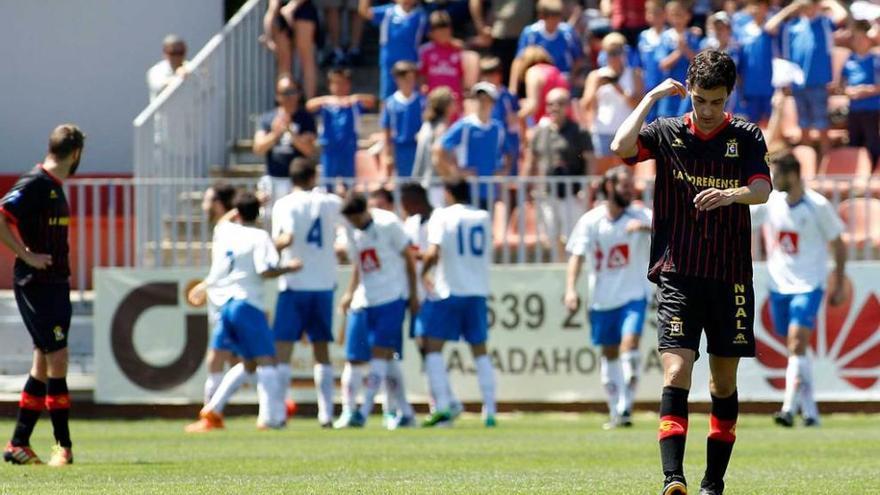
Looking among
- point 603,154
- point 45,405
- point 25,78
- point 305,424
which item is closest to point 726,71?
point 45,405

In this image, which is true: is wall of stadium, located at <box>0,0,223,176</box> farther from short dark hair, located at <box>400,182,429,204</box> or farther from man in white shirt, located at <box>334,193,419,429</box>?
man in white shirt, located at <box>334,193,419,429</box>

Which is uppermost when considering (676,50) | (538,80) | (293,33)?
(293,33)

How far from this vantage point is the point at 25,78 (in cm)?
2581

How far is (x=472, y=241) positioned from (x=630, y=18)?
20.9ft

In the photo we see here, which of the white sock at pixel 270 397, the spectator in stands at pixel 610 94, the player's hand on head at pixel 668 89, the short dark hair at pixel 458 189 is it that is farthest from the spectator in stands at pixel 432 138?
the player's hand on head at pixel 668 89

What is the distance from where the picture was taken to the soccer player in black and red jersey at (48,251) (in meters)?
12.0

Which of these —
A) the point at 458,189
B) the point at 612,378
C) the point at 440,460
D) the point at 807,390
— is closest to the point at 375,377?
the point at 458,189

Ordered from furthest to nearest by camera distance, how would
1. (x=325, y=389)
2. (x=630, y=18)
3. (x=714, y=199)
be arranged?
(x=630, y=18) < (x=325, y=389) < (x=714, y=199)

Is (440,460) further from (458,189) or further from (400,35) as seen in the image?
(400,35)

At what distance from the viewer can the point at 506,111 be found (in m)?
20.9

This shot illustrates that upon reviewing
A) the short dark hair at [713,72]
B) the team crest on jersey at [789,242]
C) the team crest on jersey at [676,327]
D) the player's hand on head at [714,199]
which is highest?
the short dark hair at [713,72]

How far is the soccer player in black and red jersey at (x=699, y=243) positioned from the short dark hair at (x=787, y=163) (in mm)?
7407

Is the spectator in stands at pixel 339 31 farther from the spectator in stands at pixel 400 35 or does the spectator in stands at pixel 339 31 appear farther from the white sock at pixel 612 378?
the white sock at pixel 612 378

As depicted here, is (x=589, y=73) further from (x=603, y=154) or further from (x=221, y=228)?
(x=221, y=228)
